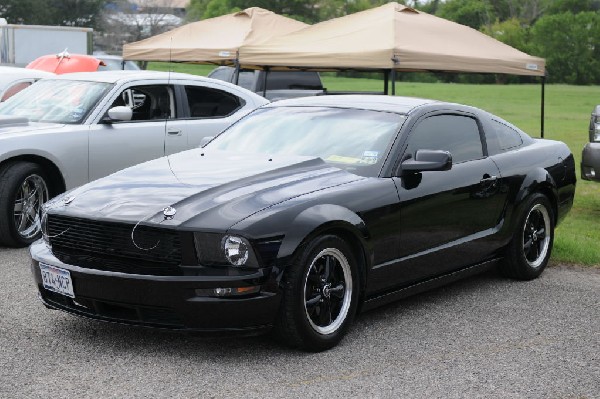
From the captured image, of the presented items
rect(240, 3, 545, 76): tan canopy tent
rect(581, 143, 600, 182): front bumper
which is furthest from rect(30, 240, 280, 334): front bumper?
rect(240, 3, 545, 76): tan canopy tent

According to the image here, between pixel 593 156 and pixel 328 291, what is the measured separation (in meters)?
5.14

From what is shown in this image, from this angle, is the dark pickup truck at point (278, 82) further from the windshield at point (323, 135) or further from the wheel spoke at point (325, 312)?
the wheel spoke at point (325, 312)

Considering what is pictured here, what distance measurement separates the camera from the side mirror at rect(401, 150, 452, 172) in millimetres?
5996

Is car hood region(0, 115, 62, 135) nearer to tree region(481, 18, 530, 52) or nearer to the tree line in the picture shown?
the tree line

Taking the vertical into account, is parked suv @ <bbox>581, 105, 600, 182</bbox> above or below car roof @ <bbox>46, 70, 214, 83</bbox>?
below

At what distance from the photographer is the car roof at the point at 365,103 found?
21.9 feet

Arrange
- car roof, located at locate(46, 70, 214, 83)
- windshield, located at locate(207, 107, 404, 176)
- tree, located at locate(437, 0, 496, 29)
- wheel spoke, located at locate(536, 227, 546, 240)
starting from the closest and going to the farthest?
windshield, located at locate(207, 107, 404, 176)
wheel spoke, located at locate(536, 227, 546, 240)
car roof, located at locate(46, 70, 214, 83)
tree, located at locate(437, 0, 496, 29)

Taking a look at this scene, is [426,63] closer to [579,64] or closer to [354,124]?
[354,124]

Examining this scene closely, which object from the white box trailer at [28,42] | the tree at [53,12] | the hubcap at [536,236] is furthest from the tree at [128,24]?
the hubcap at [536,236]

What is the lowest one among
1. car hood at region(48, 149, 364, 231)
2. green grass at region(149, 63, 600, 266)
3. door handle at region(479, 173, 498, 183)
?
green grass at region(149, 63, 600, 266)

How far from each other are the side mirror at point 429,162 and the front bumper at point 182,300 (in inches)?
54.9

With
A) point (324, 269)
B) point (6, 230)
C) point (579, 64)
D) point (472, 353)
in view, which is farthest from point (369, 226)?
point (579, 64)

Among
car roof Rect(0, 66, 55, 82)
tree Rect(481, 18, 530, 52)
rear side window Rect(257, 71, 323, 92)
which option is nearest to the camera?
car roof Rect(0, 66, 55, 82)

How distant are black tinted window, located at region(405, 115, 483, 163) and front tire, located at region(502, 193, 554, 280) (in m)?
0.69
